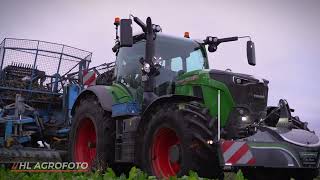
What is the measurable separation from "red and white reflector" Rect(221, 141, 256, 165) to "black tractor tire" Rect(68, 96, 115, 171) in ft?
6.47

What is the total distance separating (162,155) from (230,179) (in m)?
0.87

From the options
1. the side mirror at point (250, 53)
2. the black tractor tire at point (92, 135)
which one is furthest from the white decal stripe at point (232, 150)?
the side mirror at point (250, 53)

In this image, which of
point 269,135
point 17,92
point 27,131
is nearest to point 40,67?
point 17,92

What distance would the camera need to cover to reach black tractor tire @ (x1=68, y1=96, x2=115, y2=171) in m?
6.61

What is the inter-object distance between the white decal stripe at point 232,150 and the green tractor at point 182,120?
10mm

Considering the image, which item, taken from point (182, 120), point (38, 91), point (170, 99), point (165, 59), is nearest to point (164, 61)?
point (165, 59)

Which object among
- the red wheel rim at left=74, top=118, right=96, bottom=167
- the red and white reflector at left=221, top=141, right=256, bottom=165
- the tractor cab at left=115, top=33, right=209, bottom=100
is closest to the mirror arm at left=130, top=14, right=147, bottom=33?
the tractor cab at left=115, top=33, right=209, bottom=100

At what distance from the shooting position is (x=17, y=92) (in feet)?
33.1

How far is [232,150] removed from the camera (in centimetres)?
479

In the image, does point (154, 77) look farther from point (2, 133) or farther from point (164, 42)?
point (2, 133)

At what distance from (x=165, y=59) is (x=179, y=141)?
5.88ft

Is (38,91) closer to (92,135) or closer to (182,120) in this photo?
(92,135)

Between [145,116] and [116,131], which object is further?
[116,131]

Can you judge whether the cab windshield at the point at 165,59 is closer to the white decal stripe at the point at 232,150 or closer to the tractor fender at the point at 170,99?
the tractor fender at the point at 170,99
